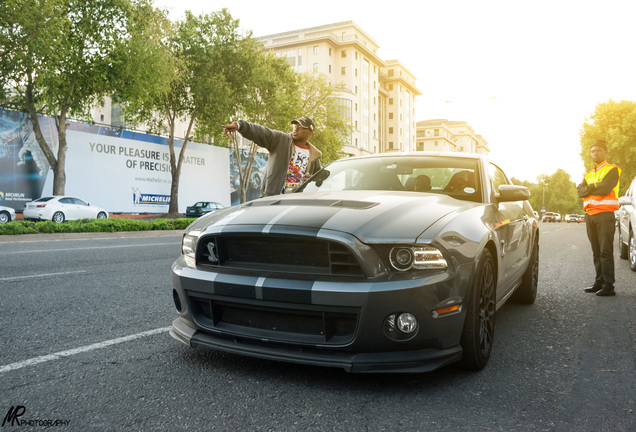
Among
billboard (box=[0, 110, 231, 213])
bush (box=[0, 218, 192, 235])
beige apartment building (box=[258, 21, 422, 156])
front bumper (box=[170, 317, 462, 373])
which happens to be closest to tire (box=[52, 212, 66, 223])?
billboard (box=[0, 110, 231, 213])

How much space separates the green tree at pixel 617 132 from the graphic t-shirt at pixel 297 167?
42534 millimetres

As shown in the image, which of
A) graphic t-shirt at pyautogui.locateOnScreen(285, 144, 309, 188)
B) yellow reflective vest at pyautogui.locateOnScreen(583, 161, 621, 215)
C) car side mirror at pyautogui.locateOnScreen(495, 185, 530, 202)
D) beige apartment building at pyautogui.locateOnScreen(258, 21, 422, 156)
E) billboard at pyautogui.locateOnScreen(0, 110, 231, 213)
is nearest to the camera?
car side mirror at pyautogui.locateOnScreen(495, 185, 530, 202)

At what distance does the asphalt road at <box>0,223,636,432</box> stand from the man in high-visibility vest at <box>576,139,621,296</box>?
1.65 m

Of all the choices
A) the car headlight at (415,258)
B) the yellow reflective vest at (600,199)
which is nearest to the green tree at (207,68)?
the yellow reflective vest at (600,199)

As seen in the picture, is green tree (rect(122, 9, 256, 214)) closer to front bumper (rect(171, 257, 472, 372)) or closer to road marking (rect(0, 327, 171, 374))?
road marking (rect(0, 327, 171, 374))

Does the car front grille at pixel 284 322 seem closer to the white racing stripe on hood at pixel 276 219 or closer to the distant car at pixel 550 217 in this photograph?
the white racing stripe on hood at pixel 276 219

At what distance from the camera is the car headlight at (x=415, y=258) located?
278cm

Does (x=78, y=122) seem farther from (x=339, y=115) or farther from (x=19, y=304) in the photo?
(x=19, y=304)

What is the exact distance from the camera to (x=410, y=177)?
170 inches

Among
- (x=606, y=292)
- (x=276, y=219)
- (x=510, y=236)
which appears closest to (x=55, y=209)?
(x=606, y=292)

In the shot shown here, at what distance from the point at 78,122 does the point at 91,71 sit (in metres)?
6.78

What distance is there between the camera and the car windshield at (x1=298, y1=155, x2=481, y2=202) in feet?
14.0

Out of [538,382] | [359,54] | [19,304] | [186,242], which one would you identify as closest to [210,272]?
[186,242]

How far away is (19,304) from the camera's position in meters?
5.00
